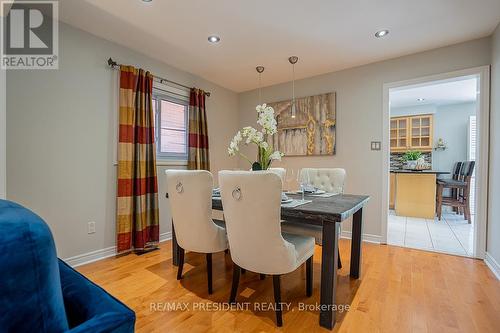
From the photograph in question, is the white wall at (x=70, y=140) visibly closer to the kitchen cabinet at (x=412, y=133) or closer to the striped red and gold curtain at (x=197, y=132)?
the striped red and gold curtain at (x=197, y=132)

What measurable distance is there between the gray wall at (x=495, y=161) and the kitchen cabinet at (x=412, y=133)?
379 centimetres

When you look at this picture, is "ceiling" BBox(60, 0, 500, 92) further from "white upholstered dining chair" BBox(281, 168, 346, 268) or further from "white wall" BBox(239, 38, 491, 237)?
"white upholstered dining chair" BBox(281, 168, 346, 268)

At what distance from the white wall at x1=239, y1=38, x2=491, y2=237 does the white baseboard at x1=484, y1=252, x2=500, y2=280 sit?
101 cm

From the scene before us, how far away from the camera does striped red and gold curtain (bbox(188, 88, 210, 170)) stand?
353cm

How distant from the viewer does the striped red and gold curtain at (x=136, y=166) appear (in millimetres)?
2672

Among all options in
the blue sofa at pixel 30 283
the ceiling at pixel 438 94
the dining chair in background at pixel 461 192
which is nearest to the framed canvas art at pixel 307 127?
the ceiling at pixel 438 94

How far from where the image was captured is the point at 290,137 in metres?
3.93

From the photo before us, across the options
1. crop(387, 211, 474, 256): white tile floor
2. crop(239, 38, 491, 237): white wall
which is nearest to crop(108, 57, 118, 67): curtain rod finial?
crop(239, 38, 491, 237): white wall

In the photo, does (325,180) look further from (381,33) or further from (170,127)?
(170,127)

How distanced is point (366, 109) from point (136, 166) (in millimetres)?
3017

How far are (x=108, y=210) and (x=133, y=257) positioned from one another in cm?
58

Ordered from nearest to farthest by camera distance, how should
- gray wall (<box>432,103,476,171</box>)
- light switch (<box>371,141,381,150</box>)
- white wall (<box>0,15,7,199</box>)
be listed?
white wall (<box>0,15,7,199</box>)
light switch (<box>371,141,381,150</box>)
gray wall (<box>432,103,476,171</box>)

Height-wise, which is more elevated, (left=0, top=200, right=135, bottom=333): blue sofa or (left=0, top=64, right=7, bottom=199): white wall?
(left=0, top=64, right=7, bottom=199): white wall

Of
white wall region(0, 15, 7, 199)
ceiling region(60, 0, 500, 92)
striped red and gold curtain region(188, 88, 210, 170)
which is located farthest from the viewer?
striped red and gold curtain region(188, 88, 210, 170)
